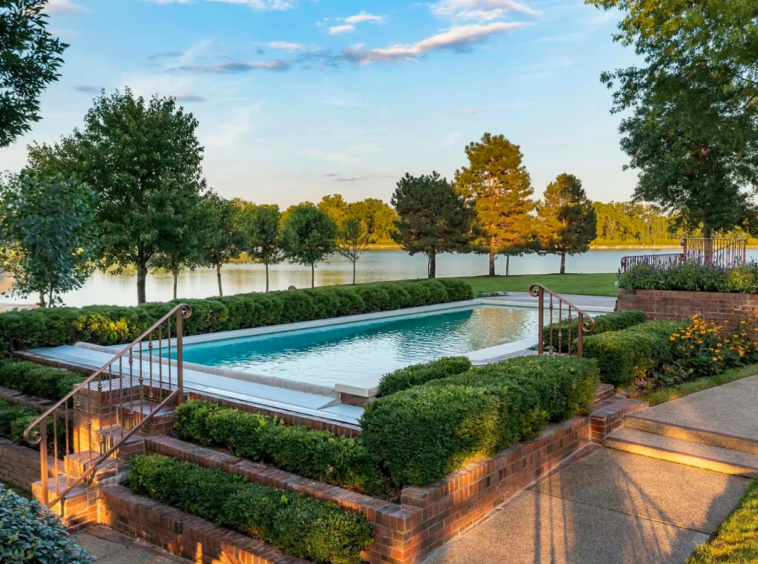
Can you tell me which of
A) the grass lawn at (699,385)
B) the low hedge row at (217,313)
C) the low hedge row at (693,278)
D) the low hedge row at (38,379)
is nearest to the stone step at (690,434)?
the grass lawn at (699,385)

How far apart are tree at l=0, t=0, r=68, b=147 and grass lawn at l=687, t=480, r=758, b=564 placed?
32.1ft

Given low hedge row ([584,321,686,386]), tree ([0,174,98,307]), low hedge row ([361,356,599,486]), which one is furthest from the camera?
tree ([0,174,98,307])

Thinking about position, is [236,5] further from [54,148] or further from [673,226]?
[673,226]

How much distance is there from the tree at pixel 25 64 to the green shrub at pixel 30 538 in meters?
7.85

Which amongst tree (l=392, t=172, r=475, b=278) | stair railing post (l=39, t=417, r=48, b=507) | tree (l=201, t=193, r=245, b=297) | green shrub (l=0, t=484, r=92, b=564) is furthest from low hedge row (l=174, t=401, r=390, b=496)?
tree (l=392, t=172, r=475, b=278)

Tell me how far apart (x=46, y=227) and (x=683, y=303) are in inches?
457

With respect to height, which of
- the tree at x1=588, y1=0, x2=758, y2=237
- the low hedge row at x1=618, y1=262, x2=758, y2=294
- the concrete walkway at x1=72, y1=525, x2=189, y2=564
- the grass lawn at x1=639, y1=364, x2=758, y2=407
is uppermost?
the tree at x1=588, y1=0, x2=758, y2=237

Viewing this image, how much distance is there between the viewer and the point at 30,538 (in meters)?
2.26

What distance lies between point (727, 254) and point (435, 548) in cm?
931

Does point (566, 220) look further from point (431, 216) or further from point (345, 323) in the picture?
point (345, 323)

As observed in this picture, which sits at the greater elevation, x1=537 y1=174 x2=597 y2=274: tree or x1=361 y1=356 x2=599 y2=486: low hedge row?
x1=537 y1=174 x2=597 y2=274: tree

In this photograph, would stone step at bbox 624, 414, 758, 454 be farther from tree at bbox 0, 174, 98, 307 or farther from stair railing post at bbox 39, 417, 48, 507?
tree at bbox 0, 174, 98, 307

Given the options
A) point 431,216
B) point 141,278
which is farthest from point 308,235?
point 141,278

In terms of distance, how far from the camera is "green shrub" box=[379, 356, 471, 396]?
5.70m
